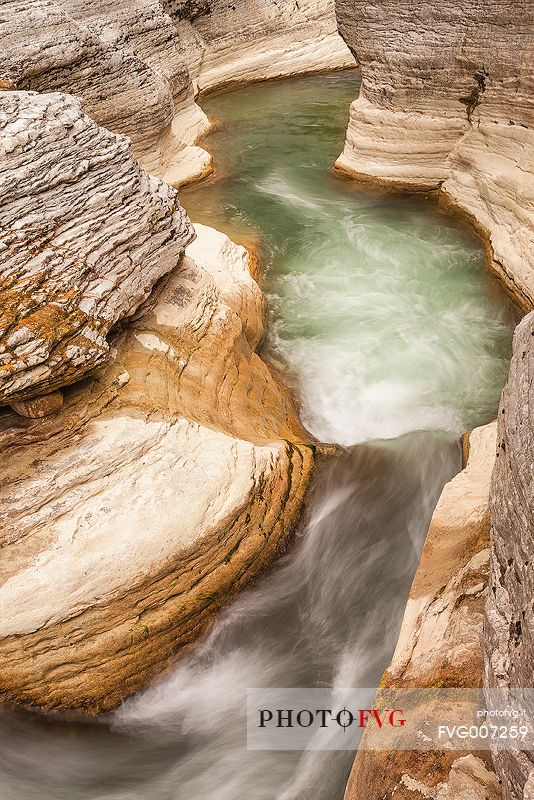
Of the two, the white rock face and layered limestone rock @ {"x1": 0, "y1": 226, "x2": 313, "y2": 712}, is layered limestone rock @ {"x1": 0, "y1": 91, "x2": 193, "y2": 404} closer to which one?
layered limestone rock @ {"x1": 0, "y1": 226, "x2": 313, "y2": 712}

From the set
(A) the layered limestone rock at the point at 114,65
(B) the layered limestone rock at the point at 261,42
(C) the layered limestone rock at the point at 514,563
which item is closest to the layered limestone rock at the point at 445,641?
(C) the layered limestone rock at the point at 514,563

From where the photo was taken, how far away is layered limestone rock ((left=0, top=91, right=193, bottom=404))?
3.93m

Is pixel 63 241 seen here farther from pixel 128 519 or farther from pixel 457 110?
pixel 457 110

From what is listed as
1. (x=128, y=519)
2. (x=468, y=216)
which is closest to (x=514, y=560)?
(x=128, y=519)

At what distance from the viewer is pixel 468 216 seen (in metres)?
8.24

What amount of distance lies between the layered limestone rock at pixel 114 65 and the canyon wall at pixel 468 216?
10.1 feet

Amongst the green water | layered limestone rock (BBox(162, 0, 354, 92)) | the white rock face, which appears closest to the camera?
the white rock face

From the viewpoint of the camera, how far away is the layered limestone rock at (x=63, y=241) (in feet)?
12.9

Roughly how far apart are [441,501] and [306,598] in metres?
1.30

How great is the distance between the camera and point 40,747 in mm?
3852

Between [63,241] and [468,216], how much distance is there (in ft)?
19.9

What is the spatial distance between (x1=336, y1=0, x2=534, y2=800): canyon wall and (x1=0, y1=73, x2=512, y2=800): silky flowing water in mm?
534

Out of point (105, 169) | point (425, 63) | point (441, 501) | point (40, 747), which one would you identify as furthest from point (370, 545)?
point (425, 63)

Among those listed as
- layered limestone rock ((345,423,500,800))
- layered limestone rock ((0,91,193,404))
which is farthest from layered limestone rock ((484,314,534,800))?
layered limestone rock ((0,91,193,404))
